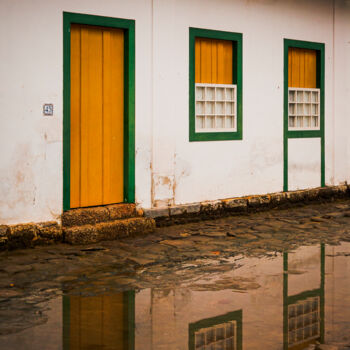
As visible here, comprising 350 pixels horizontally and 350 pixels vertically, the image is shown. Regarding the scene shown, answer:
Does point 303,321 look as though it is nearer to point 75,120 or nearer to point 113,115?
point 75,120

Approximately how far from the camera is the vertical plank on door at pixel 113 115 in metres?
9.27

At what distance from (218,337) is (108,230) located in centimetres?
403

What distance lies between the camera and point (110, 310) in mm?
5625

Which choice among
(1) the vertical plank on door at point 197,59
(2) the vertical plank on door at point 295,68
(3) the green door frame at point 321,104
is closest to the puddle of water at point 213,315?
(1) the vertical plank on door at point 197,59

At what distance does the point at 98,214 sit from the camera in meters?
9.00

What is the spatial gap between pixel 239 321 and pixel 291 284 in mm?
1329

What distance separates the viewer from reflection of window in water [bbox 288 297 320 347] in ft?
16.3

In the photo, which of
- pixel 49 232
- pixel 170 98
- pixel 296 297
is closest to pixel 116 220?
pixel 49 232

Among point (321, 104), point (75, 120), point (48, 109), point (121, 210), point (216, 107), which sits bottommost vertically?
point (121, 210)

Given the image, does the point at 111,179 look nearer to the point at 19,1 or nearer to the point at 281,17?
the point at 19,1

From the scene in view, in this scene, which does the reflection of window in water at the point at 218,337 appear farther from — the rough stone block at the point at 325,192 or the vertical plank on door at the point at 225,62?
the rough stone block at the point at 325,192

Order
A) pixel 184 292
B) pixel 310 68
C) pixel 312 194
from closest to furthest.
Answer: pixel 184 292
pixel 312 194
pixel 310 68

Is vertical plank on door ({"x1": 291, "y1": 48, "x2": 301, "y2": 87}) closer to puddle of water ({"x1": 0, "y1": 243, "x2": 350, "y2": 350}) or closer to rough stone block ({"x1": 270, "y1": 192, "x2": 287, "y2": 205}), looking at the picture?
rough stone block ({"x1": 270, "y1": 192, "x2": 287, "y2": 205})

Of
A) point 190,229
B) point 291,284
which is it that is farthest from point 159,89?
point 291,284
